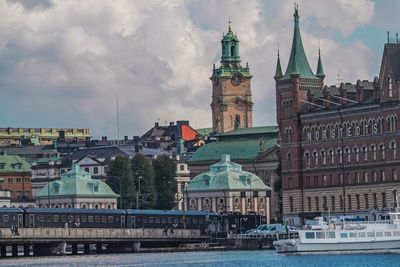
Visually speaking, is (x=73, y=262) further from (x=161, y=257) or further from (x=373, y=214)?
(x=373, y=214)

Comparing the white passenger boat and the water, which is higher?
the white passenger boat

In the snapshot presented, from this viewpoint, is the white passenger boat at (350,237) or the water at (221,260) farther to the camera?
the white passenger boat at (350,237)

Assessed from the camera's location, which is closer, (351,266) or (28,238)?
(351,266)

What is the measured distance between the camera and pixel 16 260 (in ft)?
619

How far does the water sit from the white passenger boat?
7.37 ft

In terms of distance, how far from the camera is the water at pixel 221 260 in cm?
16575

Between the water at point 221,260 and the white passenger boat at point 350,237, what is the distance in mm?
2246

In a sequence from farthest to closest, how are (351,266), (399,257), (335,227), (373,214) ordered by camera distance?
1. (373,214)
2. (335,227)
3. (399,257)
4. (351,266)

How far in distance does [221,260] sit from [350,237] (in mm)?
13733

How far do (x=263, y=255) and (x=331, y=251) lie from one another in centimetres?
704

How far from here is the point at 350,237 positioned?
600 ft

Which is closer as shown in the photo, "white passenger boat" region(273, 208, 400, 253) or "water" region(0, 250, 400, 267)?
"water" region(0, 250, 400, 267)

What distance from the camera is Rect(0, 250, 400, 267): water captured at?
165750 millimetres

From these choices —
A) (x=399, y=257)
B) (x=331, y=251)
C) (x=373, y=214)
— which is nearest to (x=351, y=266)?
(x=399, y=257)
